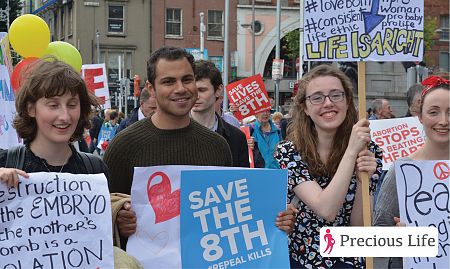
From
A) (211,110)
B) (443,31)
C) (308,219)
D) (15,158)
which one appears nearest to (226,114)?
(211,110)

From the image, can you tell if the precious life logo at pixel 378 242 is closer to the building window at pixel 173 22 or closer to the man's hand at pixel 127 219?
the man's hand at pixel 127 219

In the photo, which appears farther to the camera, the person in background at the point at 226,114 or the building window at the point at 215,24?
the building window at the point at 215,24

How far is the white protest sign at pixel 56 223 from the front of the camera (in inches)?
138

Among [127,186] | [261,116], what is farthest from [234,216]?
[261,116]

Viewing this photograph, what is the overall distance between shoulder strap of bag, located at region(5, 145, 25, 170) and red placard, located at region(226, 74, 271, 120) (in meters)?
9.79

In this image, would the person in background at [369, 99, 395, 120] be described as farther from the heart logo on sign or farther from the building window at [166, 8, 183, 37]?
the building window at [166, 8, 183, 37]

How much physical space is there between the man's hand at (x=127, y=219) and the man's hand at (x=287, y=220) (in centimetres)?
71

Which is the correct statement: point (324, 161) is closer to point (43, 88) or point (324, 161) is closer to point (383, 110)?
point (43, 88)

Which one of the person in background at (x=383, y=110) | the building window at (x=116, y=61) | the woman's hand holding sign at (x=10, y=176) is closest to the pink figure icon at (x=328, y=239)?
the woman's hand holding sign at (x=10, y=176)

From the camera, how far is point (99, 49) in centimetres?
4788

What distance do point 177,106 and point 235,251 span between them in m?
0.81

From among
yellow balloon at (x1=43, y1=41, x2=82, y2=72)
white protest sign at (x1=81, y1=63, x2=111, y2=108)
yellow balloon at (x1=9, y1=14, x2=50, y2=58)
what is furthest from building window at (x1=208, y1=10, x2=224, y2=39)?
yellow balloon at (x1=9, y1=14, x2=50, y2=58)

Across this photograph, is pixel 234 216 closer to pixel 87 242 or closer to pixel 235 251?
pixel 235 251

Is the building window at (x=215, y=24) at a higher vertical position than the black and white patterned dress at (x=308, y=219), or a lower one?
higher
